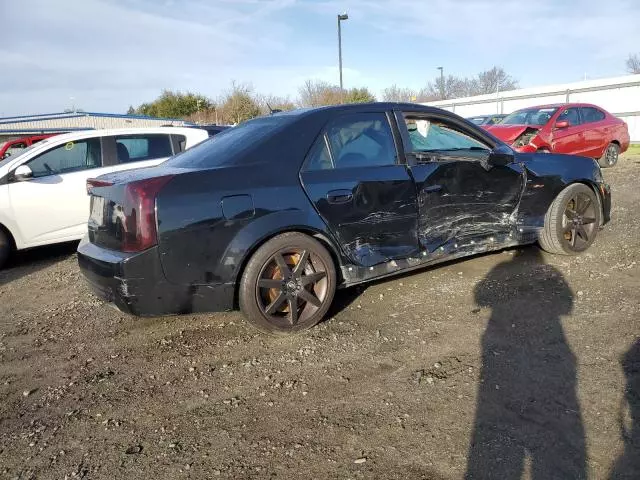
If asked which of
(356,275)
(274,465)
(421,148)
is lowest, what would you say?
(274,465)

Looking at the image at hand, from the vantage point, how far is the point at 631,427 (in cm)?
249

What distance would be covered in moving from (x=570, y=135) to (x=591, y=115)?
4.53 ft

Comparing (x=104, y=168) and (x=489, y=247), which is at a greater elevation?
(x=104, y=168)

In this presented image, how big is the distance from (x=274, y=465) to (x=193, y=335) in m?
1.70

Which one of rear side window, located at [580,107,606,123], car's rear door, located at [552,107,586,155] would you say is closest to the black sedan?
car's rear door, located at [552,107,586,155]

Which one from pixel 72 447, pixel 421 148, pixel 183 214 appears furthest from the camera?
pixel 421 148

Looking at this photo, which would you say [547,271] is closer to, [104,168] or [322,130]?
[322,130]

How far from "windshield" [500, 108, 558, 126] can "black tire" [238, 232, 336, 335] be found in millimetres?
9132

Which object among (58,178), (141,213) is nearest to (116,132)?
(58,178)

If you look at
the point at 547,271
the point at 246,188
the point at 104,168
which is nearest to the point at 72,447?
the point at 246,188

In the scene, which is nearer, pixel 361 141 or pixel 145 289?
pixel 145 289

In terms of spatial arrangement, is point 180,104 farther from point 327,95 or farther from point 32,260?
point 32,260

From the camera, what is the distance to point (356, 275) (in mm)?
3939

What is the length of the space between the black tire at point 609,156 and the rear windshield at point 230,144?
10.7 meters
